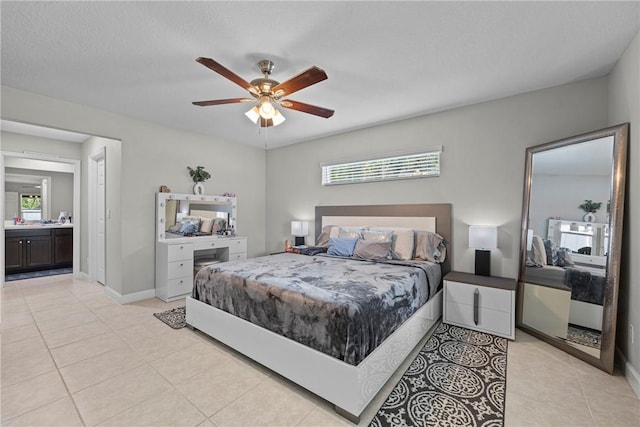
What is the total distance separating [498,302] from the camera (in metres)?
2.75

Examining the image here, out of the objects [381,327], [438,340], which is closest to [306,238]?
[438,340]

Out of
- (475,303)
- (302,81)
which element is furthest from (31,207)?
(475,303)

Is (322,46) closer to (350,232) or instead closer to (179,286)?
(350,232)

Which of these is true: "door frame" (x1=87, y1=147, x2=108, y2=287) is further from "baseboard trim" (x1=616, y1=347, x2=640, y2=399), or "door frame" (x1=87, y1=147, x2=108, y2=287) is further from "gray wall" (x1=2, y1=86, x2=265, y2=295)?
"baseboard trim" (x1=616, y1=347, x2=640, y2=399)

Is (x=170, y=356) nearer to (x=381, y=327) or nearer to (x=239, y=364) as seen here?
(x=239, y=364)

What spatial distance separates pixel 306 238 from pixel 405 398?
3.46 metres

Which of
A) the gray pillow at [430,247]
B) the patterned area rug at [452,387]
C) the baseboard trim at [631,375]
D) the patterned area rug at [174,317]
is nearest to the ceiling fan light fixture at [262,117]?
the gray pillow at [430,247]

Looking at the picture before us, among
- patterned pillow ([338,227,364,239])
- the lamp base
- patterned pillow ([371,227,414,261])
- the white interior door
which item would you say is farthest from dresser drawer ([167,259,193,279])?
the lamp base

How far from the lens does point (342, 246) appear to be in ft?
12.1

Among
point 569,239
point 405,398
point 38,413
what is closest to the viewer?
point 38,413

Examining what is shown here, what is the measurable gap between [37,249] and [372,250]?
261 inches

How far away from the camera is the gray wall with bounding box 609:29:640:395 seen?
1990 millimetres

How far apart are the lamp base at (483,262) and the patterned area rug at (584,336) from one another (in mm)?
859

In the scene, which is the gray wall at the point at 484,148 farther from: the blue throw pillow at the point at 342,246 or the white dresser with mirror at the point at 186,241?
the white dresser with mirror at the point at 186,241
